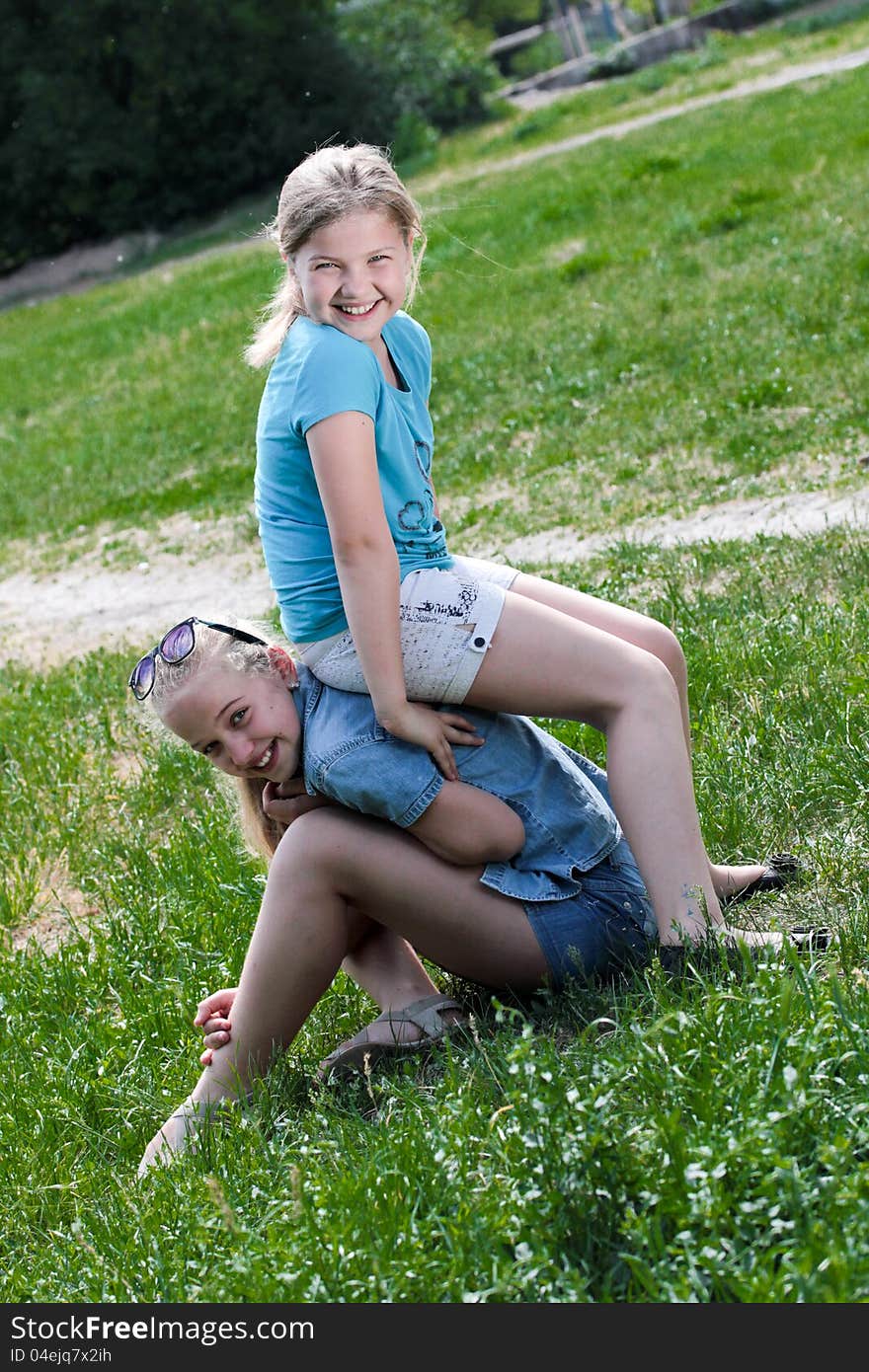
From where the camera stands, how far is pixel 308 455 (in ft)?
9.91

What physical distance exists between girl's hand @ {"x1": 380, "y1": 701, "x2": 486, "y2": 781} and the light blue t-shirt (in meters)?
0.28

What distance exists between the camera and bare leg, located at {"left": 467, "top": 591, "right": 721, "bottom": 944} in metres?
2.89

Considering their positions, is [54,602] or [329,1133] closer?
[329,1133]

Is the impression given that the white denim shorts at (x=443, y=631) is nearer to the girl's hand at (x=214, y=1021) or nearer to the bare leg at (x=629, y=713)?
the bare leg at (x=629, y=713)

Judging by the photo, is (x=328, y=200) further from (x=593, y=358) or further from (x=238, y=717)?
(x=593, y=358)

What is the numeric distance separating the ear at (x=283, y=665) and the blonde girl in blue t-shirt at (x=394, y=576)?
0.04 m

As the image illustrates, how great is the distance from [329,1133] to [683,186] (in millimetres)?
11465

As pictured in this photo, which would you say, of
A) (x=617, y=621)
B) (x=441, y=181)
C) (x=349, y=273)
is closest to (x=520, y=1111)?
(x=617, y=621)

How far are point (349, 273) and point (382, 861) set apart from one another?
114 cm

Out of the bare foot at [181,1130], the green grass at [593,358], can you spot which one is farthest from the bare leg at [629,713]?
the green grass at [593,358]

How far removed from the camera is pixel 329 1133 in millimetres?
2816

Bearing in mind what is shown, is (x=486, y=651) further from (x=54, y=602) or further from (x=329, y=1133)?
(x=54, y=602)

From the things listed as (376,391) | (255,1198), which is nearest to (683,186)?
(376,391)

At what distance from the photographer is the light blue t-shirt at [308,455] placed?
2.91 m
